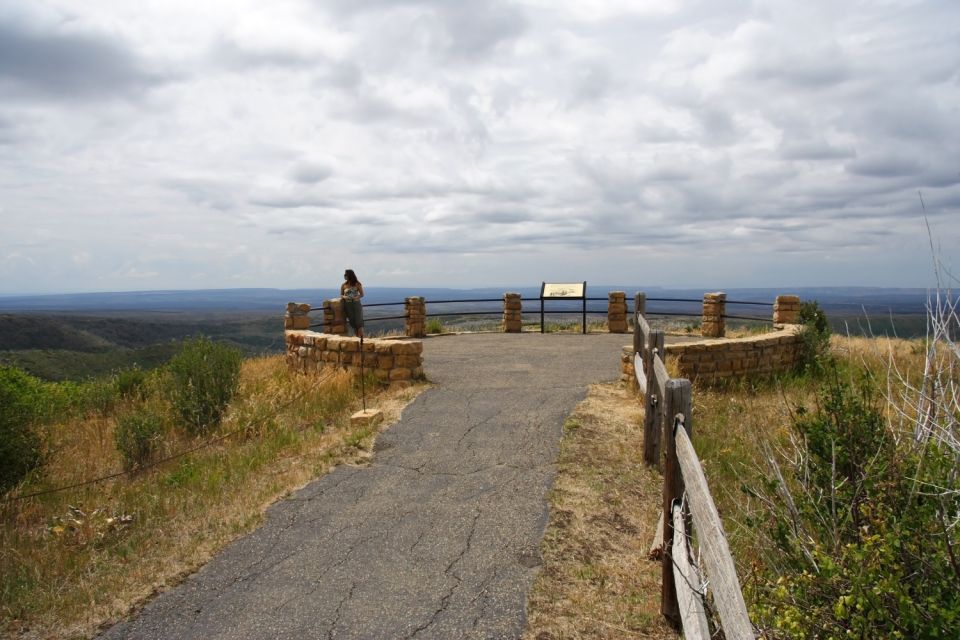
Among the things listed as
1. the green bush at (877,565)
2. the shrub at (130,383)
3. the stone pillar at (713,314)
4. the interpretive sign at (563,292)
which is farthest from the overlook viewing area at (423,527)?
the interpretive sign at (563,292)

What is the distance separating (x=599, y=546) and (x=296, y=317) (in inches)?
420

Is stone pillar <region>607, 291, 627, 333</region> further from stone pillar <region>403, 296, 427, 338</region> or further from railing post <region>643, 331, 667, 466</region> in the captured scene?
railing post <region>643, 331, 667, 466</region>

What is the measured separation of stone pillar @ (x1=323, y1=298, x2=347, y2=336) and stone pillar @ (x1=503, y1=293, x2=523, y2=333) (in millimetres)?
4781

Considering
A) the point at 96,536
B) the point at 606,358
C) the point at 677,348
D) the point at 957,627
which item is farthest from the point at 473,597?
the point at 606,358

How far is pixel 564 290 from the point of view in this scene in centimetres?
1791

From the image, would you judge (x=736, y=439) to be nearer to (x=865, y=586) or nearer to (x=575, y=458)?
(x=575, y=458)

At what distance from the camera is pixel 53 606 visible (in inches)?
163

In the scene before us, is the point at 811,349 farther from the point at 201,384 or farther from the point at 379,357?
the point at 201,384

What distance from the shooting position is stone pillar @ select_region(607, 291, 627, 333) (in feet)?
57.5

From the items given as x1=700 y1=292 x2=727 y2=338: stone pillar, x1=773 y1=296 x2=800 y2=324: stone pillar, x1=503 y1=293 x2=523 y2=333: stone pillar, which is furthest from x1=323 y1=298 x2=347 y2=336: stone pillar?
x1=773 y1=296 x2=800 y2=324: stone pillar

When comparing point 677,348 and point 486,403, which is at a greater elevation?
point 677,348

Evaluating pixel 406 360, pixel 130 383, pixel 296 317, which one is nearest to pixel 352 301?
pixel 406 360

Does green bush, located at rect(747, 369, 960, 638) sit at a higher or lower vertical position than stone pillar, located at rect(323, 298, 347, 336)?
lower

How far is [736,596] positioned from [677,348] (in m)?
8.01
